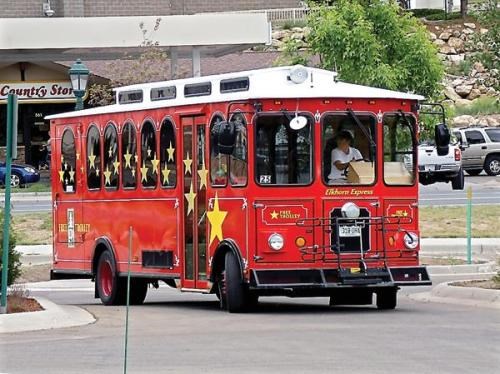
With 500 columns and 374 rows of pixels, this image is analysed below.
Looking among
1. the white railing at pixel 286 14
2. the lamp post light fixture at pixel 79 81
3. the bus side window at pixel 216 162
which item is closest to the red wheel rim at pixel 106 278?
the bus side window at pixel 216 162

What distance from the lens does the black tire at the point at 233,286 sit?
678 inches

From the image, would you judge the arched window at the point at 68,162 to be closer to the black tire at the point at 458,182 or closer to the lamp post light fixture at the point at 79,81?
the lamp post light fixture at the point at 79,81

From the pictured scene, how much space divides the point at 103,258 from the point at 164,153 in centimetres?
258

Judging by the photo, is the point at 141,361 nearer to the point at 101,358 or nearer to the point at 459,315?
the point at 101,358

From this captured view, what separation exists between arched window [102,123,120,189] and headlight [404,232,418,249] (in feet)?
15.7

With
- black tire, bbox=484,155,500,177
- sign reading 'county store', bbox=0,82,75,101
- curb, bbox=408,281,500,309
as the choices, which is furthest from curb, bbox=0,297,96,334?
sign reading 'county store', bbox=0,82,75,101

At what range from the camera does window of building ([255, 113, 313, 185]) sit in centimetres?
1720

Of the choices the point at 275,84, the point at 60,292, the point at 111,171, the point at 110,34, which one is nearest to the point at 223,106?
the point at 275,84

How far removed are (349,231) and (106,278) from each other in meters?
4.84

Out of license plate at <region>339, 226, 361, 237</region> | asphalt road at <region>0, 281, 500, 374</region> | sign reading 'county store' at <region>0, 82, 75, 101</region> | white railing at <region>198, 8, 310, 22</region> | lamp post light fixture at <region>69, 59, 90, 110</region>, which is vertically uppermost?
white railing at <region>198, 8, 310, 22</region>

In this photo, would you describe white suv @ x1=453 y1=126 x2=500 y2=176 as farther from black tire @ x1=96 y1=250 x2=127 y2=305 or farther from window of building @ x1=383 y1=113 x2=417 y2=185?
window of building @ x1=383 y1=113 x2=417 y2=185

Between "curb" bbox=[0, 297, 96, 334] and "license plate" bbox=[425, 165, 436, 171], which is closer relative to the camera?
"curb" bbox=[0, 297, 96, 334]

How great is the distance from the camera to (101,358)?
13.1m

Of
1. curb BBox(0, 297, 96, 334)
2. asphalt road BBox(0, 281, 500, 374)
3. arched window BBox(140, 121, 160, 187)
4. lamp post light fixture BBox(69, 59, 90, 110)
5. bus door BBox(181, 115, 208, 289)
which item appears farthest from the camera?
lamp post light fixture BBox(69, 59, 90, 110)
